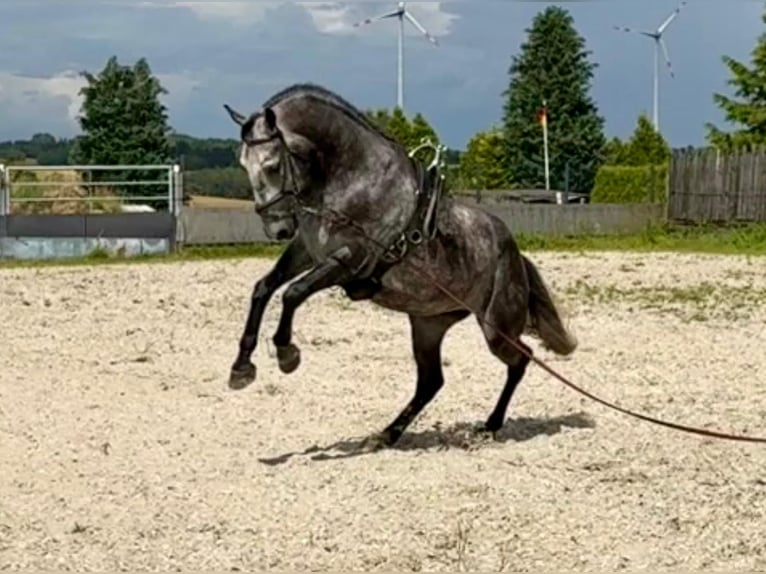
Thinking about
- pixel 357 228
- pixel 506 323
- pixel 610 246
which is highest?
pixel 357 228

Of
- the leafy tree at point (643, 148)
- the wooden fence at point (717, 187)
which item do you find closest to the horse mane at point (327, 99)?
the wooden fence at point (717, 187)

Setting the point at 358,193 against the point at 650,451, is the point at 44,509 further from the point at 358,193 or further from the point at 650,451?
the point at 650,451

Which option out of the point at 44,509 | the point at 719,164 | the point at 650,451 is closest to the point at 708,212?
the point at 719,164

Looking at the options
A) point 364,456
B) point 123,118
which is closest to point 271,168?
point 364,456

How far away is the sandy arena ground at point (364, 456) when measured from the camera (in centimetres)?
582

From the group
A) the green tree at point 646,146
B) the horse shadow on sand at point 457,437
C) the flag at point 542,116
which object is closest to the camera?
the horse shadow on sand at point 457,437

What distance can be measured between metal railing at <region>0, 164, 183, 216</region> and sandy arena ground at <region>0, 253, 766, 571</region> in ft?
38.6

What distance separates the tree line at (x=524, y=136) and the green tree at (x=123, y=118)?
29 millimetres

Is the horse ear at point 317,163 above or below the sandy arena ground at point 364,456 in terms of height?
above

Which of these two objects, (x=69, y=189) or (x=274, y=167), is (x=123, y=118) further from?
(x=274, y=167)

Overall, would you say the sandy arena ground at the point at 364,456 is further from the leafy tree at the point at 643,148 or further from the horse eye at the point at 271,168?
the leafy tree at the point at 643,148

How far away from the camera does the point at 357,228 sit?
707 cm

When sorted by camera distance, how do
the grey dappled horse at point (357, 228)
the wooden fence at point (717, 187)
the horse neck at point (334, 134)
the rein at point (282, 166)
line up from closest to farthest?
the rein at point (282, 166) → the grey dappled horse at point (357, 228) → the horse neck at point (334, 134) → the wooden fence at point (717, 187)

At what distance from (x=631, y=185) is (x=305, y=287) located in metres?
29.9
